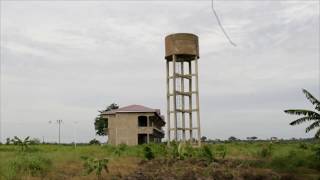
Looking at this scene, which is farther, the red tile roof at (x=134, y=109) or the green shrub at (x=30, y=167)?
the red tile roof at (x=134, y=109)

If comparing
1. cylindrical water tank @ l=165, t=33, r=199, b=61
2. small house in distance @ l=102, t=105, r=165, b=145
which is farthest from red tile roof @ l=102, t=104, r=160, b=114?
cylindrical water tank @ l=165, t=33, r=199, b=61

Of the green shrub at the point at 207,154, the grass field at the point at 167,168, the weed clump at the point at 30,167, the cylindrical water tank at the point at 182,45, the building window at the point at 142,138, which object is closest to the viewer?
the weed clump at the point at 30,167

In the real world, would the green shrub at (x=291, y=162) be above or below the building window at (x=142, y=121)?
below

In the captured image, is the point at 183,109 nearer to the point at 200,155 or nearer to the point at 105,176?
the point at 200,155

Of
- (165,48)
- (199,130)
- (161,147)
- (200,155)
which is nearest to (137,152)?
(161,147)

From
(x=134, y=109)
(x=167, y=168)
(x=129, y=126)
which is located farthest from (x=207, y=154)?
(x=134, y=109)

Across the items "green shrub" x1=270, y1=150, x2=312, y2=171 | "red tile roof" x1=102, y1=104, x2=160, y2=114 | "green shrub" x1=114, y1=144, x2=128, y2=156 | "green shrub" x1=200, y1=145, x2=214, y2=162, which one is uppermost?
"red tile roof" x1=102, y1=104, x2=160, y2=114

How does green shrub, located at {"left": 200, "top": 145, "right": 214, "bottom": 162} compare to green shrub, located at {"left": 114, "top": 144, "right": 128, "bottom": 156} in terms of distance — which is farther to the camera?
green shrub, located at {"left": 114, "top": 144, "right": 128, "bottom": 156}

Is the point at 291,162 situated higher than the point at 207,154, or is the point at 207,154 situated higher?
the point at 207,154

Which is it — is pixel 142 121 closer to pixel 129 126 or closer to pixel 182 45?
pixel 129 126

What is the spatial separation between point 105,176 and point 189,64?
25448 mm

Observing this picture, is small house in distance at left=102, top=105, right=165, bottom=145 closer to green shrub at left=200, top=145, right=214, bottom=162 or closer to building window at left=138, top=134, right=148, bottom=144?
building window at left=138, top=134, right=148, bottom=144

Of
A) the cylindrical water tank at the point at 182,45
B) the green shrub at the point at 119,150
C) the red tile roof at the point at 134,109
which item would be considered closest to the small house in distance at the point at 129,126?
the red tile roof at the point at 134,109

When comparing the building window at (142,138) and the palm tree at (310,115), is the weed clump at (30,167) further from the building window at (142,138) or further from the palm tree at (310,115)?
the building window at (142,138)
